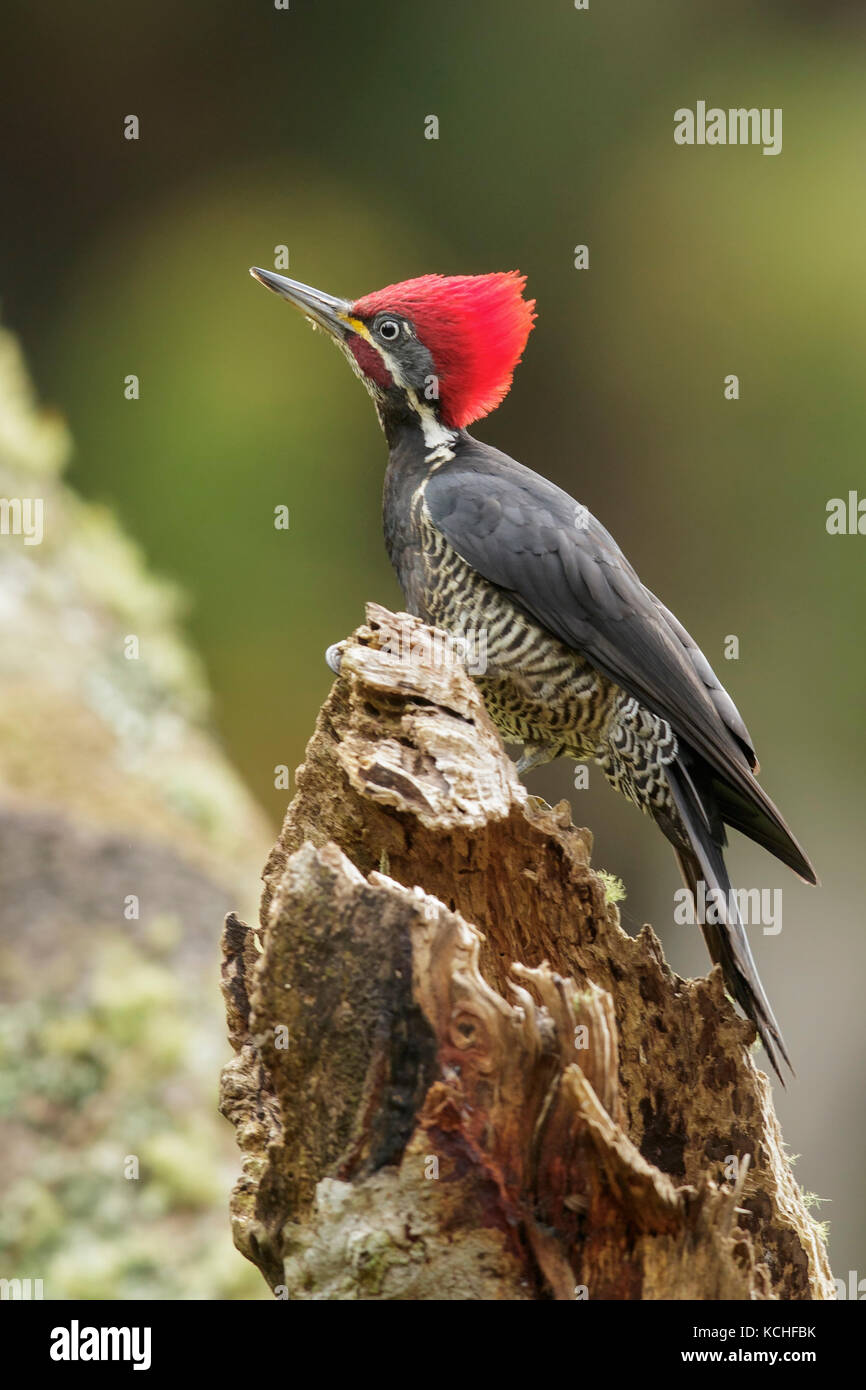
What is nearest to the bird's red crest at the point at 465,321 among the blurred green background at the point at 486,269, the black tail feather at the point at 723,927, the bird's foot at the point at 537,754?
the bird's foot at the point at 537,754

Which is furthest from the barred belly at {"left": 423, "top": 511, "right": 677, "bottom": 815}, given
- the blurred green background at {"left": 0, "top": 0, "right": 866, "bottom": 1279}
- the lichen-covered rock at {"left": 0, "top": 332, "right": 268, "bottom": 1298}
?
the blurred green background at {"left": 0, "top": 0, "right": 866, "bottom": 1279}

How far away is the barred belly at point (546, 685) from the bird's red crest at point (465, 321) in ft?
1.42

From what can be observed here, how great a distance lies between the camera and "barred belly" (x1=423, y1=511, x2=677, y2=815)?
2732 millimetres

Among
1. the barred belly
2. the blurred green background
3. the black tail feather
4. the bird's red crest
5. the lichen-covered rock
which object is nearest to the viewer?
the black tail feather

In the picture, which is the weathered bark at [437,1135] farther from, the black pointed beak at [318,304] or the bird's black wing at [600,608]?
the black pointed beak at [318,304]

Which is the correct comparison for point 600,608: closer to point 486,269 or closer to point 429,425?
point 429,425

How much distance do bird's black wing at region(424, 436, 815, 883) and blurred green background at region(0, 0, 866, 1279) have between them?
10.0 ft

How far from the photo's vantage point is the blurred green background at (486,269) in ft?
19.1

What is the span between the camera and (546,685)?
279 centimetres

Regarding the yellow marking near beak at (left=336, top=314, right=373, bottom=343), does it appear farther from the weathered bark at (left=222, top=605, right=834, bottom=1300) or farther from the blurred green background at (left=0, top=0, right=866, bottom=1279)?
the blurred green background at (left=0, top=0, right=866, bottom=1279)

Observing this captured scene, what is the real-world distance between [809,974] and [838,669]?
1.40 metres

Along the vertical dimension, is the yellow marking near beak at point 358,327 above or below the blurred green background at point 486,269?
below

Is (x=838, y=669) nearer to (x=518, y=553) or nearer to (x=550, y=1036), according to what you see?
(x=518, y=553)

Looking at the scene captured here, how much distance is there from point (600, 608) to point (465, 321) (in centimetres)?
78
